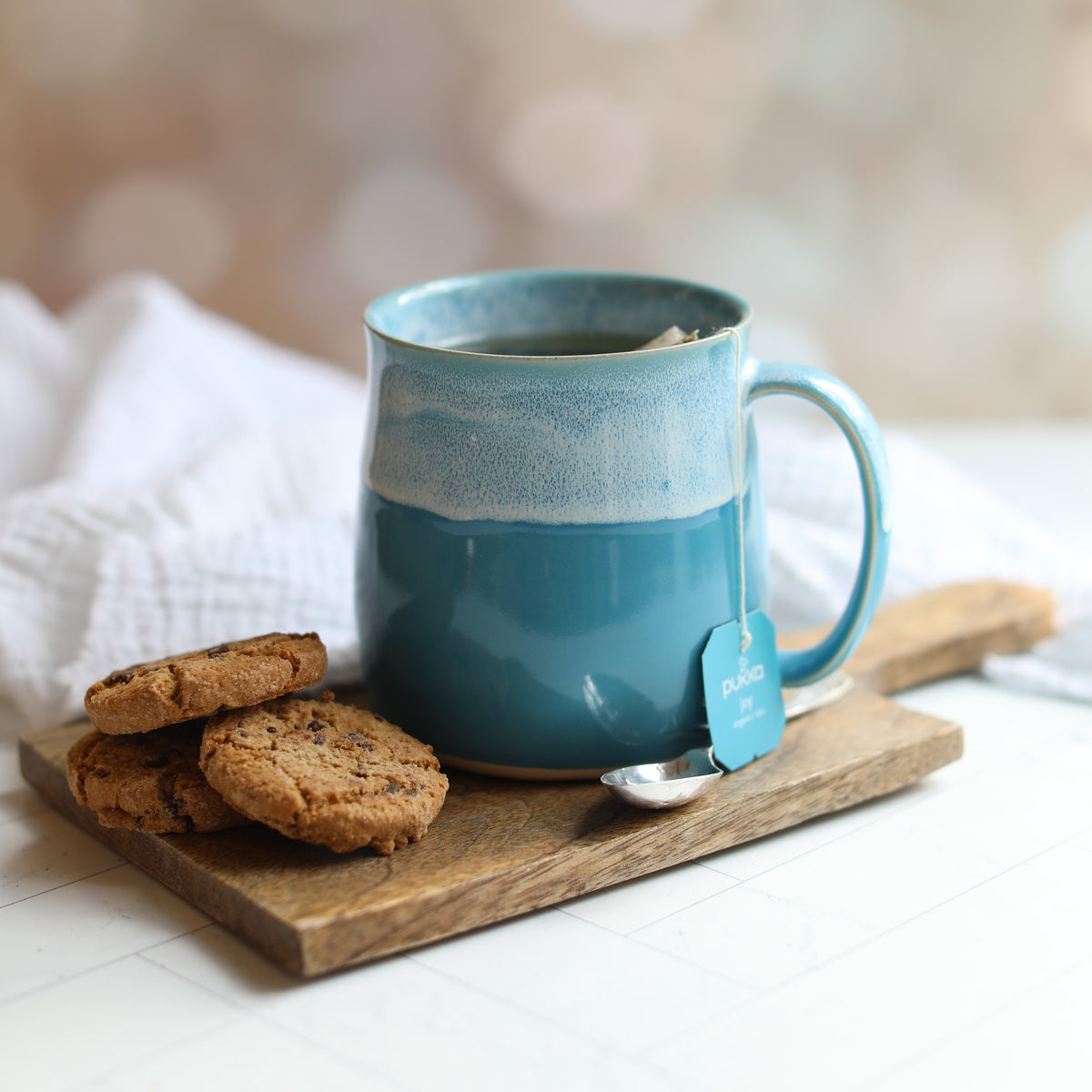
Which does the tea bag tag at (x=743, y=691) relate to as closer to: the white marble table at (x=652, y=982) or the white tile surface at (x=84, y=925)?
the white marble table at (x=652, y=982)

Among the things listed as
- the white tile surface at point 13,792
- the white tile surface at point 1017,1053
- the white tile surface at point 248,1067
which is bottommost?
the white tile surface at point 13,792

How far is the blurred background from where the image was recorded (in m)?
1.57

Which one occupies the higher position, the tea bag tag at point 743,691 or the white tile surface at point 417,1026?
the tea bag tag at point 743,691

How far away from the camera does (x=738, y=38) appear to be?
5.24 ft

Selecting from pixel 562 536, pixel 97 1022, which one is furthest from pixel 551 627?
pixel 97 1022

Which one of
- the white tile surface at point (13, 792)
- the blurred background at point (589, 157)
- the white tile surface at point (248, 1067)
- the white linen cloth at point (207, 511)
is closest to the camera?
the white tile surface at point (248, 1067)

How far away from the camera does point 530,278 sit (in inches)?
33.1

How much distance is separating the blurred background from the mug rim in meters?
0.85

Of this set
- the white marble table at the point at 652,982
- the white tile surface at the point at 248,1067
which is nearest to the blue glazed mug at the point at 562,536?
the white marble table at the point at 652,982

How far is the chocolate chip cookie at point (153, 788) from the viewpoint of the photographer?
67 cm

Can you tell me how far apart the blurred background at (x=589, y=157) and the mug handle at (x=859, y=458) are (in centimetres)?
98

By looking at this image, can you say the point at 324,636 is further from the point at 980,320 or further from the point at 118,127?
the point at 980,320

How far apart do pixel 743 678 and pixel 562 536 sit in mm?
145

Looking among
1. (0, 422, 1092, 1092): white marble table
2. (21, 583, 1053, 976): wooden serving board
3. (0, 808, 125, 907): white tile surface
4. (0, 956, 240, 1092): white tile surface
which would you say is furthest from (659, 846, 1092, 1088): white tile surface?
(0, 808, 125, 907): white tile surface
